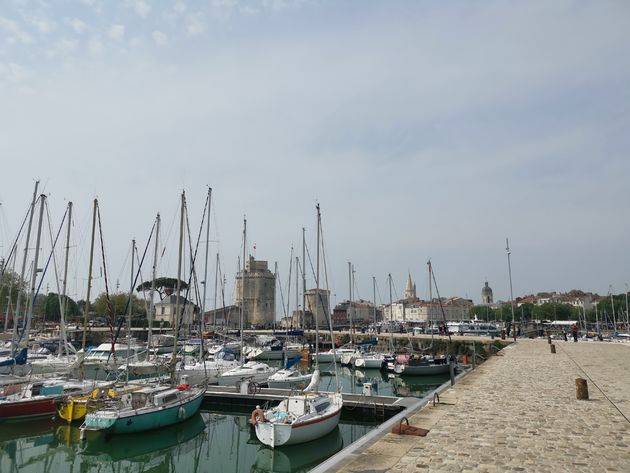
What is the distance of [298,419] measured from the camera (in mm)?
17984

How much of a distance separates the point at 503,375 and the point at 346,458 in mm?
16883

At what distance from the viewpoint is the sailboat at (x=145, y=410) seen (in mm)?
19578

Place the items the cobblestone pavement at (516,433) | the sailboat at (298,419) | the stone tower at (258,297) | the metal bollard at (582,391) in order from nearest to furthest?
the cobblestone pavement at (516,433) < the metal bollard at (582,391) < the sailboat at (298,419) < the stone tower at (258,297)

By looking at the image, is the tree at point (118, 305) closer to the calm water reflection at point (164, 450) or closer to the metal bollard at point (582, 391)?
the calm water reflection at point (164, 450)

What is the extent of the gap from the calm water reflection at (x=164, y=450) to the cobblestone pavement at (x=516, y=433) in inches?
210

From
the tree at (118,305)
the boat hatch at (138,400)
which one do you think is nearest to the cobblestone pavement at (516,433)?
the boat hatch at (138,400)

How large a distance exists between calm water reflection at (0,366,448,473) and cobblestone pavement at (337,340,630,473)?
17.5ft

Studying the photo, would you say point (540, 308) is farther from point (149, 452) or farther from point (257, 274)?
point (149, 452)

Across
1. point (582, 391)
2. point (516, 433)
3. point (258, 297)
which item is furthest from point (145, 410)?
point (258, 297)

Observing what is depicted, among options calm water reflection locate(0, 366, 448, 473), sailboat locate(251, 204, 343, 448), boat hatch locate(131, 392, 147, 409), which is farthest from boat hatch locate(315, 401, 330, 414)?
boat hatch locate(131, 392, 147, 409)

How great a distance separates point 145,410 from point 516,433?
50.9ft

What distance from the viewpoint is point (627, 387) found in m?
19.5

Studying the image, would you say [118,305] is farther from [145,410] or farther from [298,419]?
[298,419]

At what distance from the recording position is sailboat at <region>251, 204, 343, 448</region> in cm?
1753
